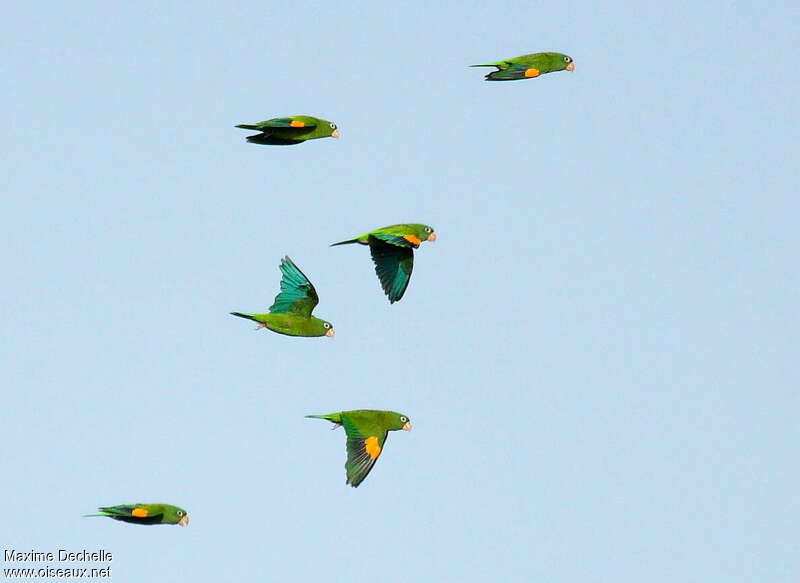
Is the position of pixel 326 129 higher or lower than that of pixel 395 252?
higher

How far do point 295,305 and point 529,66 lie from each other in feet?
32.2

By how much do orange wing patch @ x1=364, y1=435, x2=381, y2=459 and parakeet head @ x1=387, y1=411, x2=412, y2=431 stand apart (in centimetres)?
87

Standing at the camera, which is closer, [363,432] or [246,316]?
[363,432]

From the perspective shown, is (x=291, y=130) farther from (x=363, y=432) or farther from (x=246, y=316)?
(x=363, y=432)

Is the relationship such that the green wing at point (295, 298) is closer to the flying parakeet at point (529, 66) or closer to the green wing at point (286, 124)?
the green wing at point (286, 124)

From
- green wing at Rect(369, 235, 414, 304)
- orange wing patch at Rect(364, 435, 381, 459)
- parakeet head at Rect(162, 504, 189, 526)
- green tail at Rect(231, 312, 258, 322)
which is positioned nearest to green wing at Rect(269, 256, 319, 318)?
green tail at Rect(231, 312, 258, 322)

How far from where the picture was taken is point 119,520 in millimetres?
48938

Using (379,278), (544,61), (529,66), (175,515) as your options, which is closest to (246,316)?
(379,278)

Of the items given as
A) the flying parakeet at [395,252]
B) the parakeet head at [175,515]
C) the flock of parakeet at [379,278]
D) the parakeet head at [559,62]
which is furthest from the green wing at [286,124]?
the parakeet head at [175,515]

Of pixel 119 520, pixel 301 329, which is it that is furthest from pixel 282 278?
pixel 119 520

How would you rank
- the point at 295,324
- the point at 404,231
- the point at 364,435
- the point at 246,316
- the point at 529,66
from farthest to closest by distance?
the point at 404,231 < the point at 295,324 < the point at 529,66 < the point at 246,316 < the point at 364,435

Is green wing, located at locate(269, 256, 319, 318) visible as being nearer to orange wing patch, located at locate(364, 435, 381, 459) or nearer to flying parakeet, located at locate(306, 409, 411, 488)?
flying parakeet, located at locate(306, 409, 411, 488)

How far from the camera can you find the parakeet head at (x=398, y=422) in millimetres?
51666

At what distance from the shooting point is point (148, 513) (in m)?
49.0
